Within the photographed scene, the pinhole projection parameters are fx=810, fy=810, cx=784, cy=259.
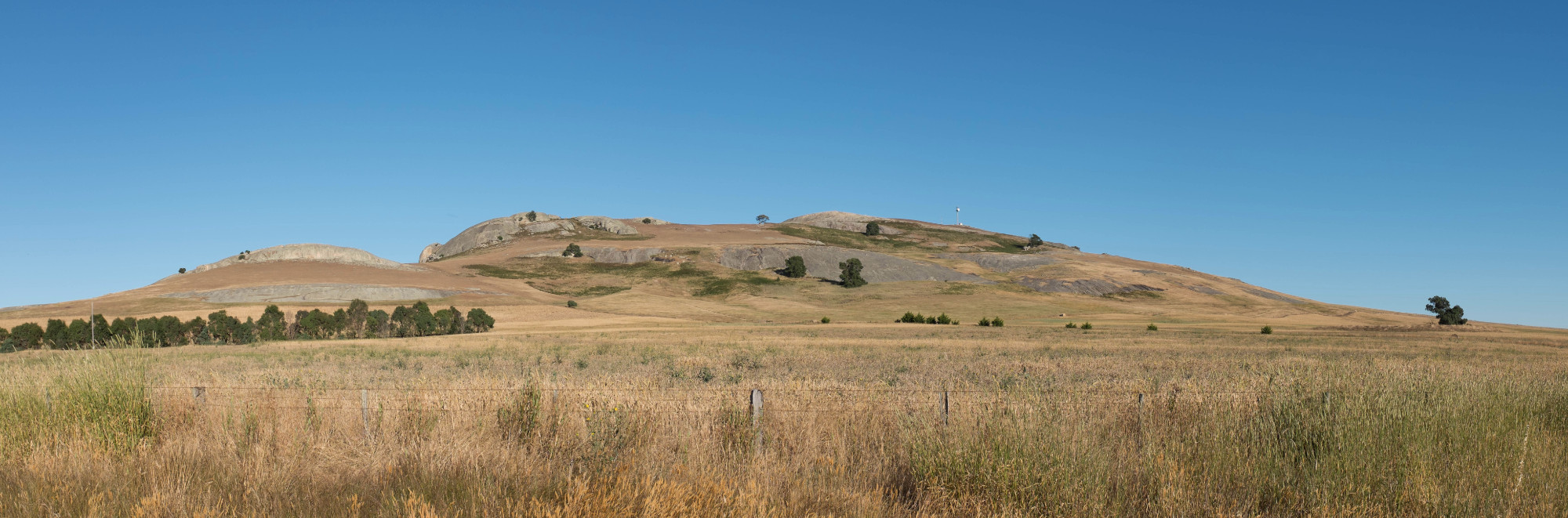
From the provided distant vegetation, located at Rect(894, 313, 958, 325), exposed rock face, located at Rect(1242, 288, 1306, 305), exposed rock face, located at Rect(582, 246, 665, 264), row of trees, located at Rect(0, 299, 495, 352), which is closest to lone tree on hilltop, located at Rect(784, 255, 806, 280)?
exposed rock face, located at Rect(582, 246, 665, 264)

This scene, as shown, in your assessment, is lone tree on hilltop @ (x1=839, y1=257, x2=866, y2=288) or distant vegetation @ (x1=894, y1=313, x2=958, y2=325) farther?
lone tree on hilltop @ (x1=839, y1=257, x2=866, y2=288)

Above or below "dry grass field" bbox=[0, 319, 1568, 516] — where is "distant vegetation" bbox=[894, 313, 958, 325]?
below

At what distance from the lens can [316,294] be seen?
3750 inches

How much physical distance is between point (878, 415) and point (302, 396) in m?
8.71

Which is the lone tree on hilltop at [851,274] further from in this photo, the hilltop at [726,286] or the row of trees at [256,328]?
the row of trees at [256,328]

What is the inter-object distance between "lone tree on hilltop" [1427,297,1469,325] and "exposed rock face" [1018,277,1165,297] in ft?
145

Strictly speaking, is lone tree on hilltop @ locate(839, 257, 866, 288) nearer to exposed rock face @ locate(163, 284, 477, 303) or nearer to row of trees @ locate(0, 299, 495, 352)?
exposed rock face @ locate(163, 284, 477, 303)

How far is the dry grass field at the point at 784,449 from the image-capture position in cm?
669

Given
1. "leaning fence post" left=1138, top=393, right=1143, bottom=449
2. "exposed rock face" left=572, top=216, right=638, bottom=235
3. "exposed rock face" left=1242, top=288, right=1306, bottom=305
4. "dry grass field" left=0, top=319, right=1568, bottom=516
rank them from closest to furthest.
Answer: "dry grass field" left=0, top=319, right=1568, bottom=516 → "leaning fence post" left=1138, top=393, right=1143, bottom=449 → "exposed rock face" left=1242, top=288, right=1306, bottom=305 → "exposed rock face" left=572, top=216, right=638, bottom=235

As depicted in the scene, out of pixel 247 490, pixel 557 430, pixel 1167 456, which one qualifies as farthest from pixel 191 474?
pixel 1167 456

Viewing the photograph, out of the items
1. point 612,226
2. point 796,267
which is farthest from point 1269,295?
point 612,226

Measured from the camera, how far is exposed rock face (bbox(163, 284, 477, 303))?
92.3 meters

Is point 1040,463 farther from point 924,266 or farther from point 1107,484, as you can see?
point 924,266

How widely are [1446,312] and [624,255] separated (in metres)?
113
